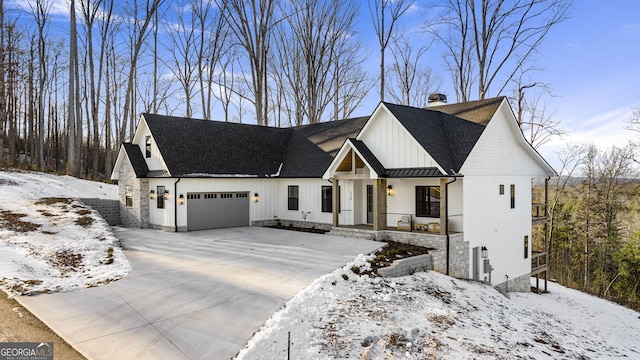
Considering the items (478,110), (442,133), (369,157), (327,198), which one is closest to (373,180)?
(369,157)

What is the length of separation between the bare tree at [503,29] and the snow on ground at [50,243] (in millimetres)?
20248

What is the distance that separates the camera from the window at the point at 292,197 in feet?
59.9

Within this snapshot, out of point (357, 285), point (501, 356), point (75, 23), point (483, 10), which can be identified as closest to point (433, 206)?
point (357, 285)

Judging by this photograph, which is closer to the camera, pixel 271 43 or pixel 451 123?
pixel 451 123

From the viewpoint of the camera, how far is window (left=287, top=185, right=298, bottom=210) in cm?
1825

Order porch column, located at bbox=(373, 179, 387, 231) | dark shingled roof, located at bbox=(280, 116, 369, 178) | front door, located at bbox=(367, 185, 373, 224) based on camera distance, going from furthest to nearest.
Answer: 1. dark shingled roof, located at bbox=(280, 116, 369, 178)
2. front door, located at bbox=(367, 185, 373, 224)
3. porch column, located at bbox=(373, 179, 387, 231)

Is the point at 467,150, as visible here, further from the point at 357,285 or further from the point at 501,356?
the point at 501,356

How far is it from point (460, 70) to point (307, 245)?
59.7 ft

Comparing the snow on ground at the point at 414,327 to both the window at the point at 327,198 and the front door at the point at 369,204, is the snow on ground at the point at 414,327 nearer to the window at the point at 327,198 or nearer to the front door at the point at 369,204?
the front door at the point at 369,204

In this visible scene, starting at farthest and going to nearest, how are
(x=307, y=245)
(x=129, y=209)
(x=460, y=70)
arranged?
(x=460, y=70)
(x=129, y=209)
(x=307, y=245)

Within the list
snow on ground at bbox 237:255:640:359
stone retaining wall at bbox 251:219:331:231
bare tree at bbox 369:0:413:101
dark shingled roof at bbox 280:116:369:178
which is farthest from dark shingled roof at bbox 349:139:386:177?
bare tree at bbox 369:0:413:101

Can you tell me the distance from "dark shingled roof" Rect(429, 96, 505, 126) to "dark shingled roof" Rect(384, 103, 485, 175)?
0.25 metres

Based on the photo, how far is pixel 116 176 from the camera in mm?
18922

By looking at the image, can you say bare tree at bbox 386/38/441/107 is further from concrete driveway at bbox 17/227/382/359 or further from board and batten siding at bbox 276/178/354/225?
concrete driveway at bbox 17/227/382/359
